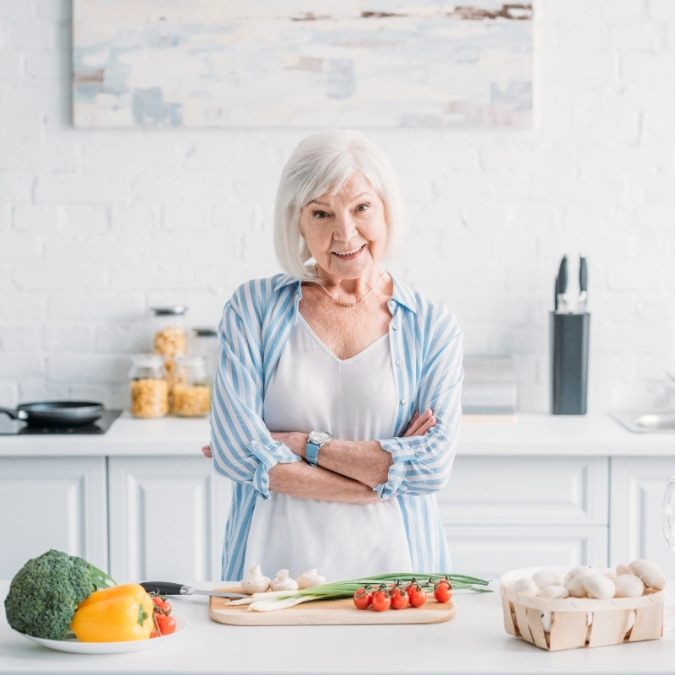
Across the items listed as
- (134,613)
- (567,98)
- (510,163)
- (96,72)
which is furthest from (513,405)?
(134,613)

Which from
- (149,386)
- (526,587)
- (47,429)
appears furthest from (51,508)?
(526,587)

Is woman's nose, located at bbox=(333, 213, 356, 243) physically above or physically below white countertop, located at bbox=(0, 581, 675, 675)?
above

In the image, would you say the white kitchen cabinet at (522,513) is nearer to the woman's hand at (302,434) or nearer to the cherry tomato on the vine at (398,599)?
the woman's hand at (302,434)

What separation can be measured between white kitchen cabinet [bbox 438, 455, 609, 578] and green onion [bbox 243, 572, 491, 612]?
4.21 ft

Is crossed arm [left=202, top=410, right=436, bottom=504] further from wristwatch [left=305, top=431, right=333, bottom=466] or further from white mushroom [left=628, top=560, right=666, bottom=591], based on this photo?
white mushroom [left=628, top=560, right=666, bottom=591]

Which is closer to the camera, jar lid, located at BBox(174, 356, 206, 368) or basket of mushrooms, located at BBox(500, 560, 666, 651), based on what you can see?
basket of mushrooms, located at BBox(500, 560, 666, 651)

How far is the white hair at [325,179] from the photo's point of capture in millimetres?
2146

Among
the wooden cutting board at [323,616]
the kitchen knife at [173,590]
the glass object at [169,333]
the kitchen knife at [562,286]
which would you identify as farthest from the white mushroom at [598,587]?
the glass object at [169,333]

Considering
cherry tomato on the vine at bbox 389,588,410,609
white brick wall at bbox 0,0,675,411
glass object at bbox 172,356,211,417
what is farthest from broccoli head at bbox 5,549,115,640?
white brick wall at bbox 0,0,675,411

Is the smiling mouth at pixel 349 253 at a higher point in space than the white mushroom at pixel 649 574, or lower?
higher

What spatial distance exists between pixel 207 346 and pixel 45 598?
80.7 inches

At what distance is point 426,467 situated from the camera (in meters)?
2.11

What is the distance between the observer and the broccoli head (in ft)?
4.98

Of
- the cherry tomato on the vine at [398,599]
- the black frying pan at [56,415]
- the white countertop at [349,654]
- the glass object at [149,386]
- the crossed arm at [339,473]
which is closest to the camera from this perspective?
the white countertop at [349,654]
